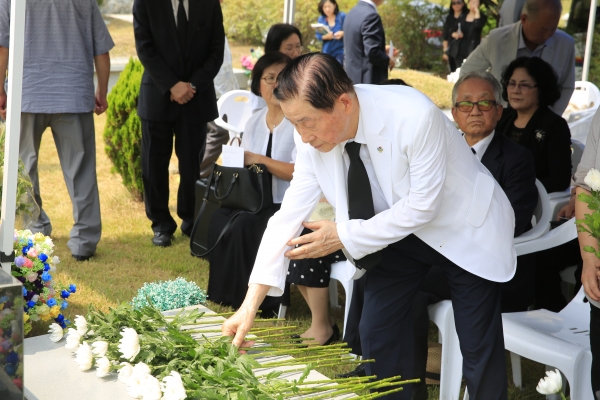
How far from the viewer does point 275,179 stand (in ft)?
13.3

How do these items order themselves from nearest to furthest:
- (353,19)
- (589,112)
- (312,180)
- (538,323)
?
1. (312,180)
2. (538,323)
3. (589,112)
4. (353,19)

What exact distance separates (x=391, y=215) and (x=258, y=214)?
78.1 inches

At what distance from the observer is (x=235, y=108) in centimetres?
642

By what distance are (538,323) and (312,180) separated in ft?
4.14

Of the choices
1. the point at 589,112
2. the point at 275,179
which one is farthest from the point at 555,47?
the point at 275,179

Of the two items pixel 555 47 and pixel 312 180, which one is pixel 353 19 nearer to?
pixel 555 47

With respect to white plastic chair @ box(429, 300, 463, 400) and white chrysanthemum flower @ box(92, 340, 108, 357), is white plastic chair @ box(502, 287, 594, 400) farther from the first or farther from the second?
white chrysanthemum flower @ box(92, 340, 108, 357)

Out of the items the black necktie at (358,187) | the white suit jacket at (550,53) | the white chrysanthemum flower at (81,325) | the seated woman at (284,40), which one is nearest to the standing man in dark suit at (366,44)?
the white suit jacket at (550,53)

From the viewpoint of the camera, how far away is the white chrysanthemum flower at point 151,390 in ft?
5.54

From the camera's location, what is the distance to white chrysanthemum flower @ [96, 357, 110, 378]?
6.40ft

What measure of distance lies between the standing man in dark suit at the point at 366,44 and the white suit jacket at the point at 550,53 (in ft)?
6.07

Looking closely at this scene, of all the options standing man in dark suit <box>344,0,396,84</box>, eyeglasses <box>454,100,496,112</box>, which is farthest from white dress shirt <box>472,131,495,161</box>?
standing man in dark suit <box>344,0,396,84</box>

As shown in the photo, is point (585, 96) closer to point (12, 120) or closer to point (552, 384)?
point (12, 120)

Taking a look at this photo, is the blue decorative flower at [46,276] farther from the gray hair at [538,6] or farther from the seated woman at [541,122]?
the gray hair at [538,6]
